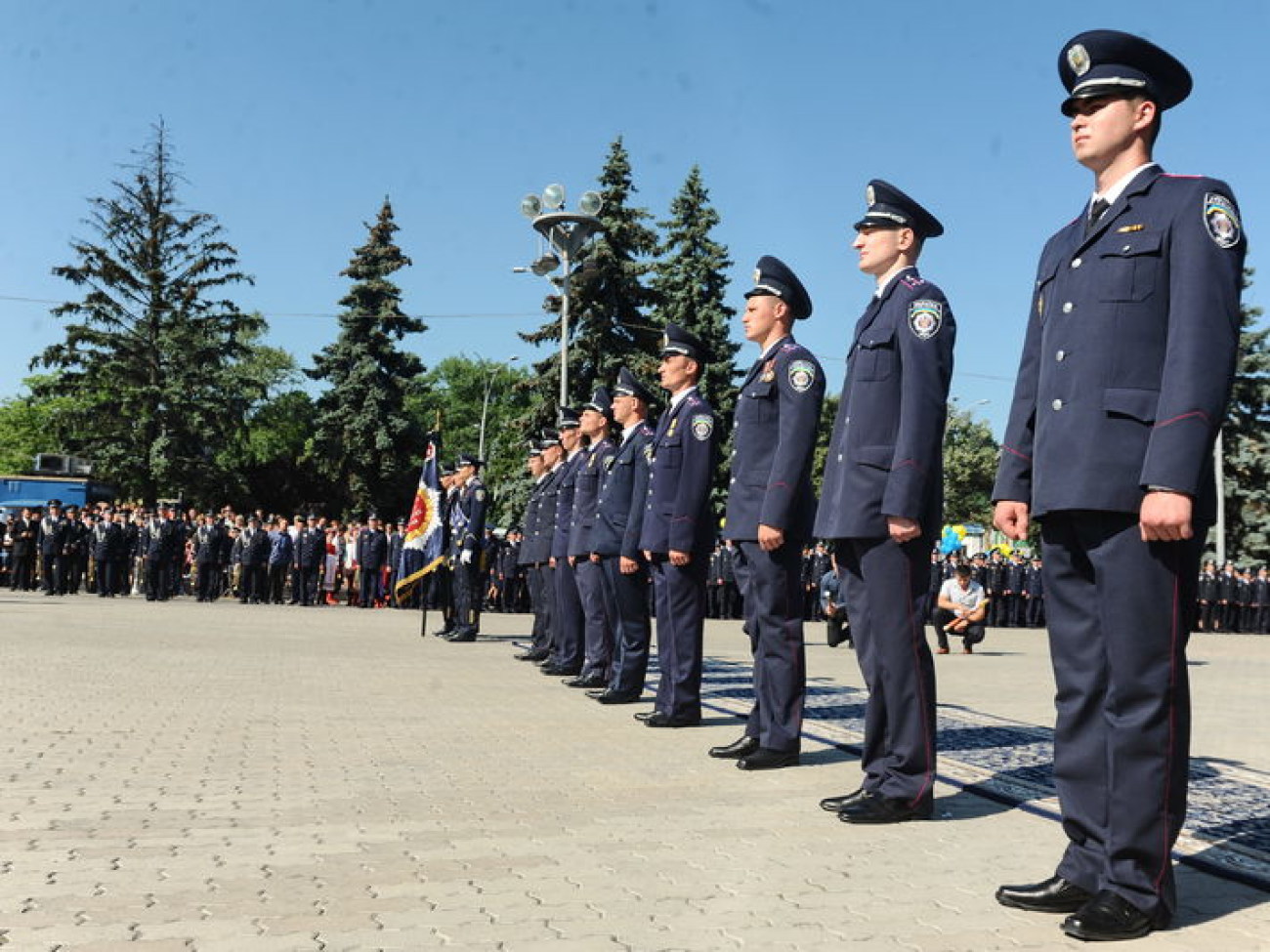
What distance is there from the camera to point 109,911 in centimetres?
330

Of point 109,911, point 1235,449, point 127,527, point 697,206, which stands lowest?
point 109,911

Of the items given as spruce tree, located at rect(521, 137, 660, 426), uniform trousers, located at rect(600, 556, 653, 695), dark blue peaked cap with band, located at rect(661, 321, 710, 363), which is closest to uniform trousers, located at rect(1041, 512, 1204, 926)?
dark blue peaked cap with band, located at rect(661, 321, 710, 363)

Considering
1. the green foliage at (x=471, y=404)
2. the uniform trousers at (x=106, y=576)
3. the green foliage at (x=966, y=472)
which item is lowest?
the uniform trousers at (x=106, y=576)

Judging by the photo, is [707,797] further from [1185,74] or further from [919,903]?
[1185,74]

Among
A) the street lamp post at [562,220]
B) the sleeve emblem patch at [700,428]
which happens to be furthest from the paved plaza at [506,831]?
the street lamp post at [562,220]

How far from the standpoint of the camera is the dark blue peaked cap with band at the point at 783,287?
657 centimetres

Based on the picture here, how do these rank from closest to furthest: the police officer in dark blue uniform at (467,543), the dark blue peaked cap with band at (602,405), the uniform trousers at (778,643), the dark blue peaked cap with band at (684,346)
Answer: the uniform trousers at (778,643), the dark blue peaked cap with band at (684,346), the dark blue peaked cap with band at (602,405), the police officer in dark blue uniform at (467,543)

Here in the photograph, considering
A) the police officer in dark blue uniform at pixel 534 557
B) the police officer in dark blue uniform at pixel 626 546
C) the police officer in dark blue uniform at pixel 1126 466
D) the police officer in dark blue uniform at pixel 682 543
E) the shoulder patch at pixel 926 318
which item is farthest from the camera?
the police officer in dark blue uniform at pixel 534 557

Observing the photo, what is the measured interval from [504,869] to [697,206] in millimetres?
41098

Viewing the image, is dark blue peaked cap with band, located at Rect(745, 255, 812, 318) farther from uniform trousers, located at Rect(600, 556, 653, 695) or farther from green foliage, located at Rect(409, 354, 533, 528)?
green foliage, located at Rect(409, 354, 533, 528)

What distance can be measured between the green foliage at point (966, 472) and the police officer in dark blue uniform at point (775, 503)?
158 feet

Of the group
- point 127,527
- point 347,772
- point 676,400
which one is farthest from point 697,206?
point 347,772

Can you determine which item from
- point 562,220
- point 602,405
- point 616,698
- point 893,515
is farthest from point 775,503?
point 562,220

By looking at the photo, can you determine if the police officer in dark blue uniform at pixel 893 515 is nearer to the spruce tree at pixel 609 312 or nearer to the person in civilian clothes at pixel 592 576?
the person in civilian clothes at pixel 592 576
